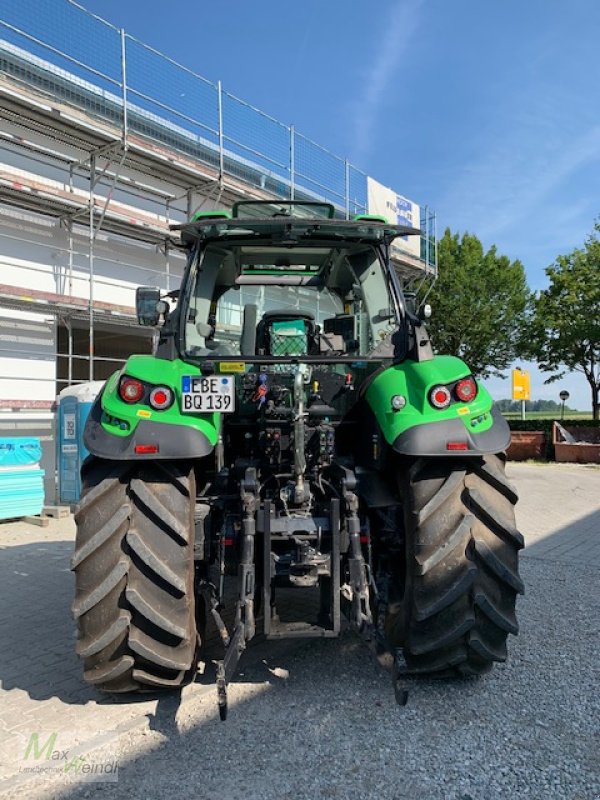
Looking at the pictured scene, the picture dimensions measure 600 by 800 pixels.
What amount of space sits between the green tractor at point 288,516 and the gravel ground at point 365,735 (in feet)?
0.82

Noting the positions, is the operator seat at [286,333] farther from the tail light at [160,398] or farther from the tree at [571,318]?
the tree at [571,318]

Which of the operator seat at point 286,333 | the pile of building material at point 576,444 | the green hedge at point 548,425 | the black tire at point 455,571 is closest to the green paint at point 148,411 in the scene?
the operator seat at point 286,333

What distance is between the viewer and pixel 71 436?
32.6 feet

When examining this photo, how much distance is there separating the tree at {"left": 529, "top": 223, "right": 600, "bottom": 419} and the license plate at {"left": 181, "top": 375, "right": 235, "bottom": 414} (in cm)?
2577

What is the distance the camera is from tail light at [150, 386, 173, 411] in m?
3.01

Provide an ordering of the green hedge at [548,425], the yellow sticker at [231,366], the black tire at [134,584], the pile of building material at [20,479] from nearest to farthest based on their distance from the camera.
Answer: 1. the black tire at [134,584]
2. the yellow sticker at [231,366]
3. the pile of building material at [20,479]
4. the green hedge at [548,425]

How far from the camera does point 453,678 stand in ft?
10.7

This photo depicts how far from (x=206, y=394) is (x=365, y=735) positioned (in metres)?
1.77

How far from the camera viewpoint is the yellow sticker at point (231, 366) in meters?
3.33

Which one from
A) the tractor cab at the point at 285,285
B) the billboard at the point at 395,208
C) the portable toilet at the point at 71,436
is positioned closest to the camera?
the tractor cab at the point at 285,285

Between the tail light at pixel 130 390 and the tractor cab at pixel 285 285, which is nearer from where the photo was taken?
the tail light at pixel 130 390

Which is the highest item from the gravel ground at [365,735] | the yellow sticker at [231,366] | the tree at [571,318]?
the tree at [571,318]

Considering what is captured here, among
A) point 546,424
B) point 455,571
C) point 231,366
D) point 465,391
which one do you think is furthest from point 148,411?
point 546,424

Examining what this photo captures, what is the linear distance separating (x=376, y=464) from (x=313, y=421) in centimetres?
42
